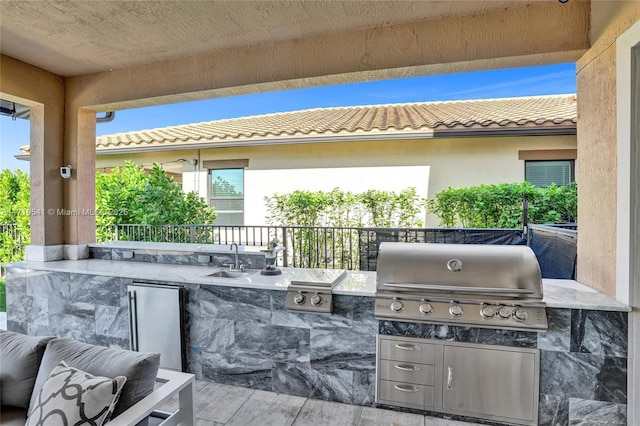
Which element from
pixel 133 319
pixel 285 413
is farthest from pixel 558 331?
pixel 133 319

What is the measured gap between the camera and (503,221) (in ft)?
16.5

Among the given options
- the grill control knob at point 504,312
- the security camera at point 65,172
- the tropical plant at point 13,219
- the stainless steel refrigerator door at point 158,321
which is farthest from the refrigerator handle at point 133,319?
the tropical plant at point 13,219

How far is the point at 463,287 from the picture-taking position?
2395 millimetres

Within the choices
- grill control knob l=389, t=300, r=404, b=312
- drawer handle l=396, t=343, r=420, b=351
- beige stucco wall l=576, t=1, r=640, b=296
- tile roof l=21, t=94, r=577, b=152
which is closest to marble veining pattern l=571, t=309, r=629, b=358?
beige stucco wall l=576, t=1, r=640, b=296

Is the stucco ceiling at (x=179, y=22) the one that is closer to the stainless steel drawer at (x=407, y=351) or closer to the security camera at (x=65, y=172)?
the security camera at (x=65, y=172)

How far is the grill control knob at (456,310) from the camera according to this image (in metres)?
2.36

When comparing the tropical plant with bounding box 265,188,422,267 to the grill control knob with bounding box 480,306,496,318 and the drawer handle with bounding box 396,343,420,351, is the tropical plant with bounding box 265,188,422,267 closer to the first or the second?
the drawer handle with bounding box 396,343,420,351

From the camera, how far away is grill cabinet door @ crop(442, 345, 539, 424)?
2291mm

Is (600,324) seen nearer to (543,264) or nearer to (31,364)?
(543,264)

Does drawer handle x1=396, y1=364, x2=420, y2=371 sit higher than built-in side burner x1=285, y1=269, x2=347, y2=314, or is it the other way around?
built-in side burner x1=285, y1=269, x2=347, y2=314

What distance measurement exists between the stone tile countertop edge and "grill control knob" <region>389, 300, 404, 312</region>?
17cm

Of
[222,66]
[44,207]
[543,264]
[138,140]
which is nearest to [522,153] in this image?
[543,264]

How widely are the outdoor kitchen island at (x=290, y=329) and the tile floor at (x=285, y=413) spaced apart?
7 cm

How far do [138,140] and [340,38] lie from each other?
5.96 metres
